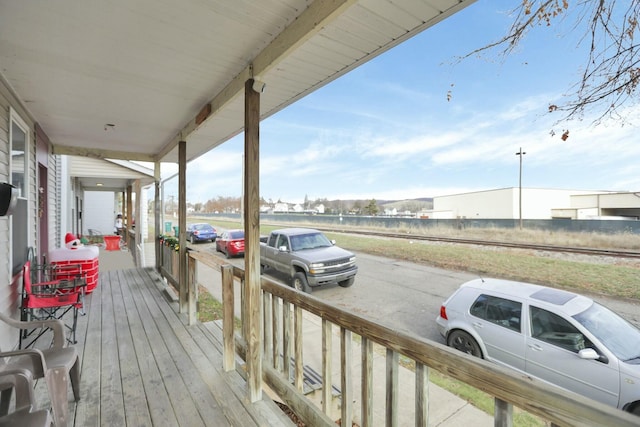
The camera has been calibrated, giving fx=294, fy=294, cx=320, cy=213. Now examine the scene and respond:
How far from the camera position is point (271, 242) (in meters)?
8.24

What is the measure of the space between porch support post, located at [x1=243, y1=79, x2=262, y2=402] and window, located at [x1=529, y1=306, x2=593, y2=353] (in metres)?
3.02

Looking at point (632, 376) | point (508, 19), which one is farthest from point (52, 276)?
point (632, 376)

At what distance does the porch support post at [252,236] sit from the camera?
2135 mm

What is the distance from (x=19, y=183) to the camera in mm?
3148

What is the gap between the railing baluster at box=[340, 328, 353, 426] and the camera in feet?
5.23

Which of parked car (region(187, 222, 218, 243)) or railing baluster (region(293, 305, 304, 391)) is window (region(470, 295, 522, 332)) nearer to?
railing baluster (region(293, 305, 304, 391))

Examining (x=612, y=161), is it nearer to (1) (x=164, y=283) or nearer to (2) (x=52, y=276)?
(1) (x=164, y=283)

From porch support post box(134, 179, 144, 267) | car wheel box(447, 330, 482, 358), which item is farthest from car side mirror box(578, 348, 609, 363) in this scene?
porch support post box(134, 179, 144, 267)

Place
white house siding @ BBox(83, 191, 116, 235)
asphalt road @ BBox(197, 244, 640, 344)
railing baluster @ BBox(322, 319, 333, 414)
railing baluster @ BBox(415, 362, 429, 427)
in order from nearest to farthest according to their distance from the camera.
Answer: railing baluster @ BBox(415, 362, 429, 427)
railing baluster @ BBox(322, 319, 333, 414)
asphalt road @ BBox(197, 244, 640, 344)
white house siding @ BBox(83, 191, 116, 235)

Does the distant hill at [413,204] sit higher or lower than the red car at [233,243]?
higher

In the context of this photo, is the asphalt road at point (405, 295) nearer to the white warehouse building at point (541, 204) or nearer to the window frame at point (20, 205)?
the window frame at point (20, 205)

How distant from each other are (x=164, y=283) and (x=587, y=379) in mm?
6153

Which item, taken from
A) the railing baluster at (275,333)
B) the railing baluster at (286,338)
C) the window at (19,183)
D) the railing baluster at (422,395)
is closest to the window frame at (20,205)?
the window at (19,183)

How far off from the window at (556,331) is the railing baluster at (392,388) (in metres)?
2.76
